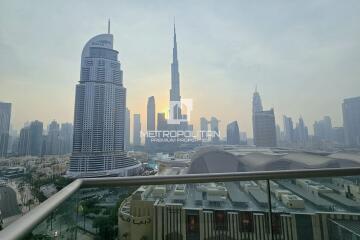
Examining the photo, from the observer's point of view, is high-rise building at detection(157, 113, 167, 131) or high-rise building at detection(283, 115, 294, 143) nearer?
high-rise building at detection(283, 115, 294, 143)

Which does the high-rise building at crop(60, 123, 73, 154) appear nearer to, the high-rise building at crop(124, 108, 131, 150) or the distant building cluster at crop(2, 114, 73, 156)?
the distant building cluster at crop(2, 114, 73, 156)

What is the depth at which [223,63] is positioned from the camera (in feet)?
35.8

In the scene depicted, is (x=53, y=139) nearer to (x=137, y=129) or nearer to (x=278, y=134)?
(x=137, y=129)

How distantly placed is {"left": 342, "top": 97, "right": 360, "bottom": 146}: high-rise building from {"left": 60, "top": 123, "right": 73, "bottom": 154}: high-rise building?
14.2 metres

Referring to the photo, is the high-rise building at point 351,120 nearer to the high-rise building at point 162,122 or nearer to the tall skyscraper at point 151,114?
the high-rise building at point 162,122

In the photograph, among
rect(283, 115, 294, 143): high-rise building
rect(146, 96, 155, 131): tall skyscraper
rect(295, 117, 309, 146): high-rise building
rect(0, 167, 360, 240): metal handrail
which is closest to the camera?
rect(0, 167, 360, 240): metal handrail

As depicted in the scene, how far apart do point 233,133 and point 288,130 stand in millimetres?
4090

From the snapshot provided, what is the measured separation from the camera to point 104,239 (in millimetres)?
1164

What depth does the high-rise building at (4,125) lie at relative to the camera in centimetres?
769

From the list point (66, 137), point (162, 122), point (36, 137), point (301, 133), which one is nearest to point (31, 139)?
point (36, 137)

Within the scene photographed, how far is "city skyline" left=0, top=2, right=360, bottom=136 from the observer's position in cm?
698

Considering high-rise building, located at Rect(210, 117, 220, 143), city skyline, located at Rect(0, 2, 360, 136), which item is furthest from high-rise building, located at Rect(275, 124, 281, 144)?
high-rise building, located at Rect(210, 117, 220, 143)

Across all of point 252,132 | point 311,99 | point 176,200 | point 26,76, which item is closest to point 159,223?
point 176,200

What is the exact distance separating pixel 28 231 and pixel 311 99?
13.2 metres
